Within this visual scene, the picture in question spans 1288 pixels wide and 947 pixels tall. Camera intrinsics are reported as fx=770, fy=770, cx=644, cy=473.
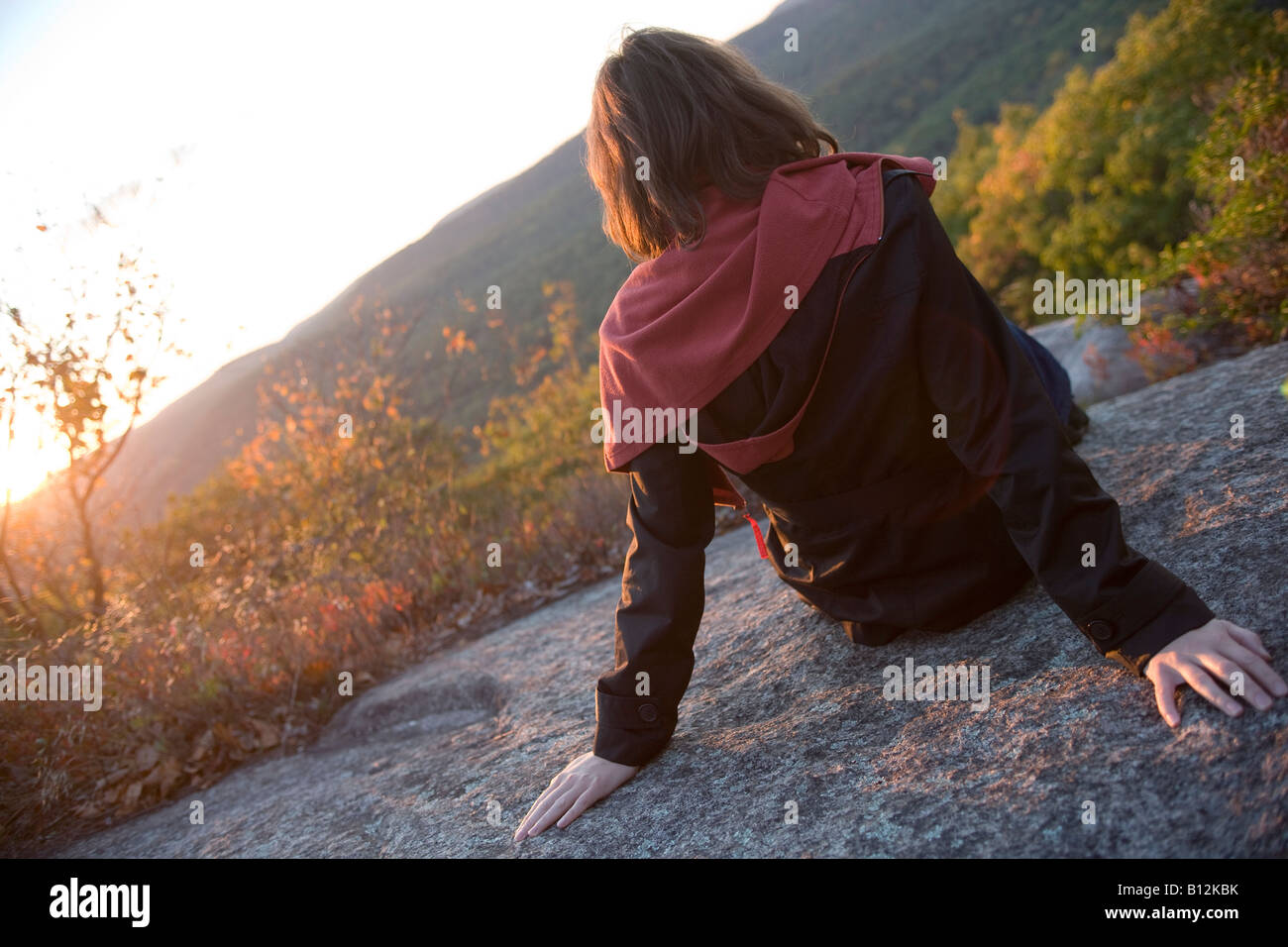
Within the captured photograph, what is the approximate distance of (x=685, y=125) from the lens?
5.29 feet

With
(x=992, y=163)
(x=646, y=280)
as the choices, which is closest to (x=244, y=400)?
(x=992, y=163)

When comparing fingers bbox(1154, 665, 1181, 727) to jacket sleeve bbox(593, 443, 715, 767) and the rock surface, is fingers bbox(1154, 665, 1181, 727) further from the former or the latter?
jacket sleeve bbox(593, 443, 715, 767)

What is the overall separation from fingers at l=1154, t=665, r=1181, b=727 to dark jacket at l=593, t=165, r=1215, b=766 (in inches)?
1.8

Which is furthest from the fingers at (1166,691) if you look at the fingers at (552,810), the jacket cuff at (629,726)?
the fingers at (552,810)

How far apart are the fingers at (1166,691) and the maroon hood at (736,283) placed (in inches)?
33.0

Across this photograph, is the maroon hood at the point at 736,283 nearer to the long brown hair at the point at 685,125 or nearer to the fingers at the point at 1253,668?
the long brown hair at the point at 685,125

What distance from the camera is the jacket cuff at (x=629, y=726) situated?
1.90 metres

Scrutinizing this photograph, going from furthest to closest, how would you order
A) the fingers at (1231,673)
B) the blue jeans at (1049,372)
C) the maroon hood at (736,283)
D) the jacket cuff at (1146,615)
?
the blue jeans at (1049,372), the maroon hood at (736,283), the jacket cuff at (1146,615), the fingers at (1231,673)

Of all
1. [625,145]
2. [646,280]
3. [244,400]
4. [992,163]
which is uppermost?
[992,163]

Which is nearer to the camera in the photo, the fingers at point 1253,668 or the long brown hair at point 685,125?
the fingers at point 1253,668

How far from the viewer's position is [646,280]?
1.78m

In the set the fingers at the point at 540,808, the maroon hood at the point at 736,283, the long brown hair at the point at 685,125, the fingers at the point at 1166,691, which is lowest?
the fingers at the point at 540,808
